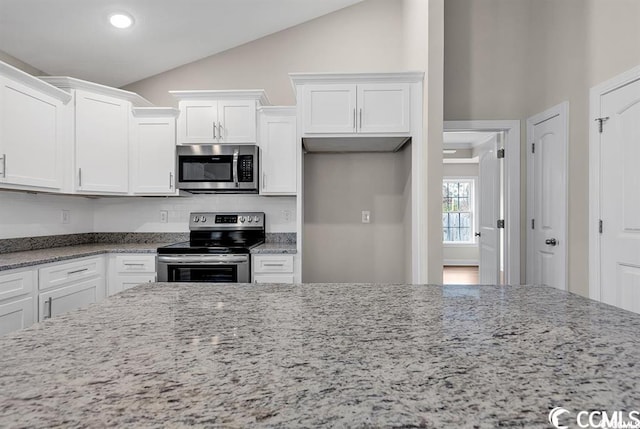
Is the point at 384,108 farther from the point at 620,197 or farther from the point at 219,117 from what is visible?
the point at 620,197

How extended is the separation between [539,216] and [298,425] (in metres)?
3.39

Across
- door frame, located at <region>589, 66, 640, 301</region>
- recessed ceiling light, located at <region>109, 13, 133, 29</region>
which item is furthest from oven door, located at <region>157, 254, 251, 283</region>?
door frame, located at <region>589, 66, 640, 301</region>

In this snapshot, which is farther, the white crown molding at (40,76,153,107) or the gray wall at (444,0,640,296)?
the white crown molding at (40,76,153,107)

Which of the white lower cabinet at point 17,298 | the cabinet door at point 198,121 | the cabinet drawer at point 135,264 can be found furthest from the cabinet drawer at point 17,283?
the cabinet door at point 198,121

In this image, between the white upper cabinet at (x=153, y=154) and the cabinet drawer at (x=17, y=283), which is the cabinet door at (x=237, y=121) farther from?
the cabinet drawer at (x=17, y=283)

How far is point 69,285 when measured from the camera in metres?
2.70

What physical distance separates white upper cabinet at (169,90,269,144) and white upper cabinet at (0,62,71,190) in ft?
3.10

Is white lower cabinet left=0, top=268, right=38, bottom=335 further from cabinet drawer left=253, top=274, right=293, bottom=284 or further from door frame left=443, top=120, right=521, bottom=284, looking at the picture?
door frame left=443, top=120, right=521, bottom=284

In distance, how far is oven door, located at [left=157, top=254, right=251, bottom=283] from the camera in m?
2.99

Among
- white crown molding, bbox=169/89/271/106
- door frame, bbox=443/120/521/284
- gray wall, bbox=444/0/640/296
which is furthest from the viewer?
door frame, bbox=443/120/521/284

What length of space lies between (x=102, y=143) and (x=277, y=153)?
153cm

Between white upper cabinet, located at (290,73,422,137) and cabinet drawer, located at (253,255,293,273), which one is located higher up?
white upper cabinet, located at (290,73,422,137)

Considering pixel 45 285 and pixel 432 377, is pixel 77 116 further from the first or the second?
pixel 432 377
